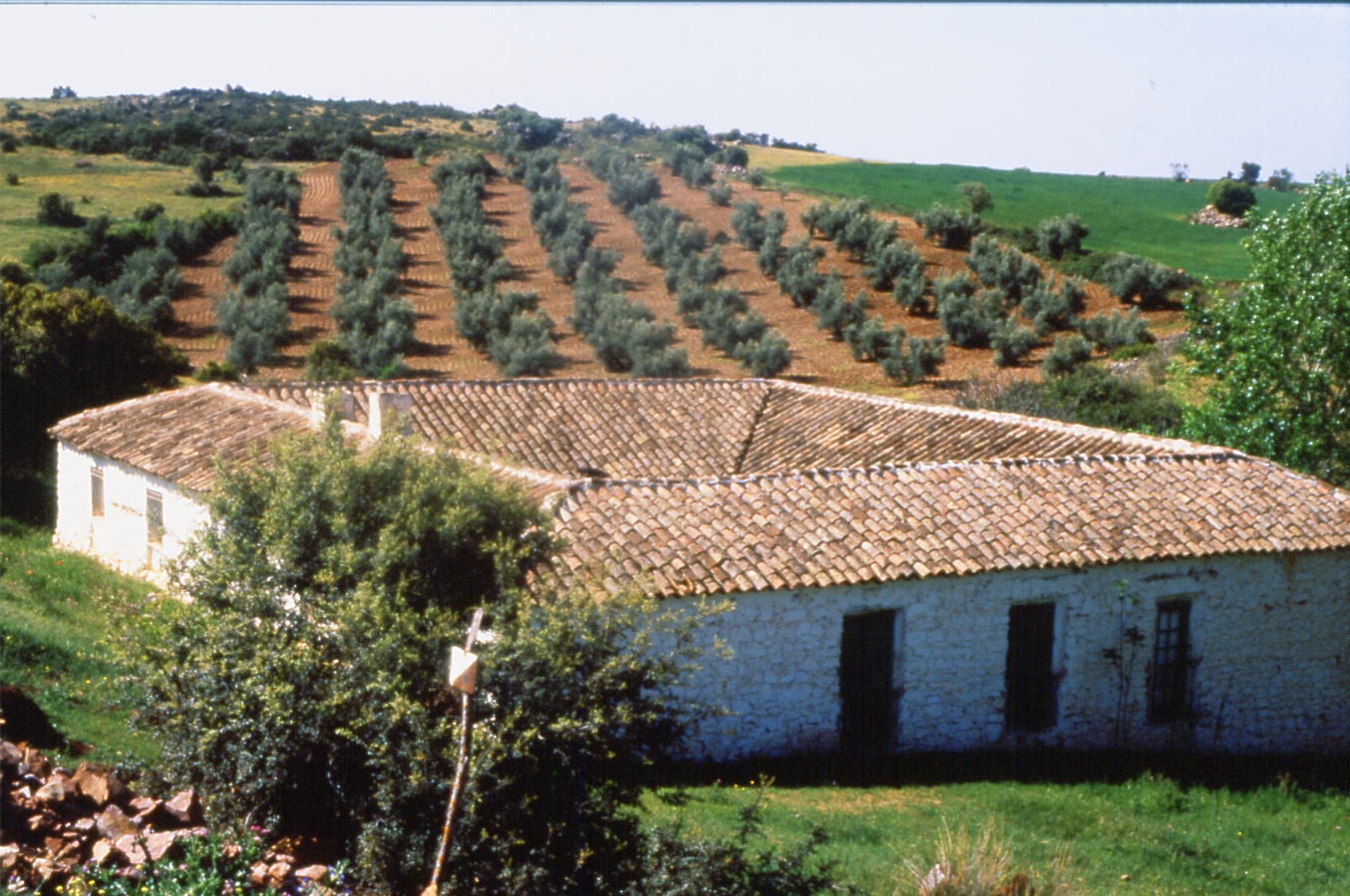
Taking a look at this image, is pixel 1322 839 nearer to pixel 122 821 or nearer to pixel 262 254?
pixel 122 821

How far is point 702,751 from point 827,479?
154 inches

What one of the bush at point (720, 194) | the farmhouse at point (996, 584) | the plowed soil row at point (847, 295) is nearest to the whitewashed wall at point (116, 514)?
the farmhouse at point (996, 584)

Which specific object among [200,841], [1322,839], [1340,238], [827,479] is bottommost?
[1322,839]

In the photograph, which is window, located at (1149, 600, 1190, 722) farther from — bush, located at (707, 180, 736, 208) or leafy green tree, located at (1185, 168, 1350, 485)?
bush, located at (707, 180, 736, 208)

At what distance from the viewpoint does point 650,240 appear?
157 ft

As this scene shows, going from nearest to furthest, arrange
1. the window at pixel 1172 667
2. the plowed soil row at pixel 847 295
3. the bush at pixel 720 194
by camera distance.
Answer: the window at pixel 1172 667 < the plowed soil row at pixel 847 295 < the bush at pixel 720 194

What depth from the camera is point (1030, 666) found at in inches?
545

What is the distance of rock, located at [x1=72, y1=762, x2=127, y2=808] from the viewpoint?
25.2 feet

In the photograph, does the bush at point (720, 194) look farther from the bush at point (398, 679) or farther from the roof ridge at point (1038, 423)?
the bush at point (398, 679)

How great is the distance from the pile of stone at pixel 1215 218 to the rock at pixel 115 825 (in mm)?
62153

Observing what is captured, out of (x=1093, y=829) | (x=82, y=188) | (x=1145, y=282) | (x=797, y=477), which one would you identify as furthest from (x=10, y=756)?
(x=1145, y=282)

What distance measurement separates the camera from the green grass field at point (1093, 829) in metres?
9.23

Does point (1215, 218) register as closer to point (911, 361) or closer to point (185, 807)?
point (911, 361)

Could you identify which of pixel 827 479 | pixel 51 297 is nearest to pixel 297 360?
pixel 51 297
